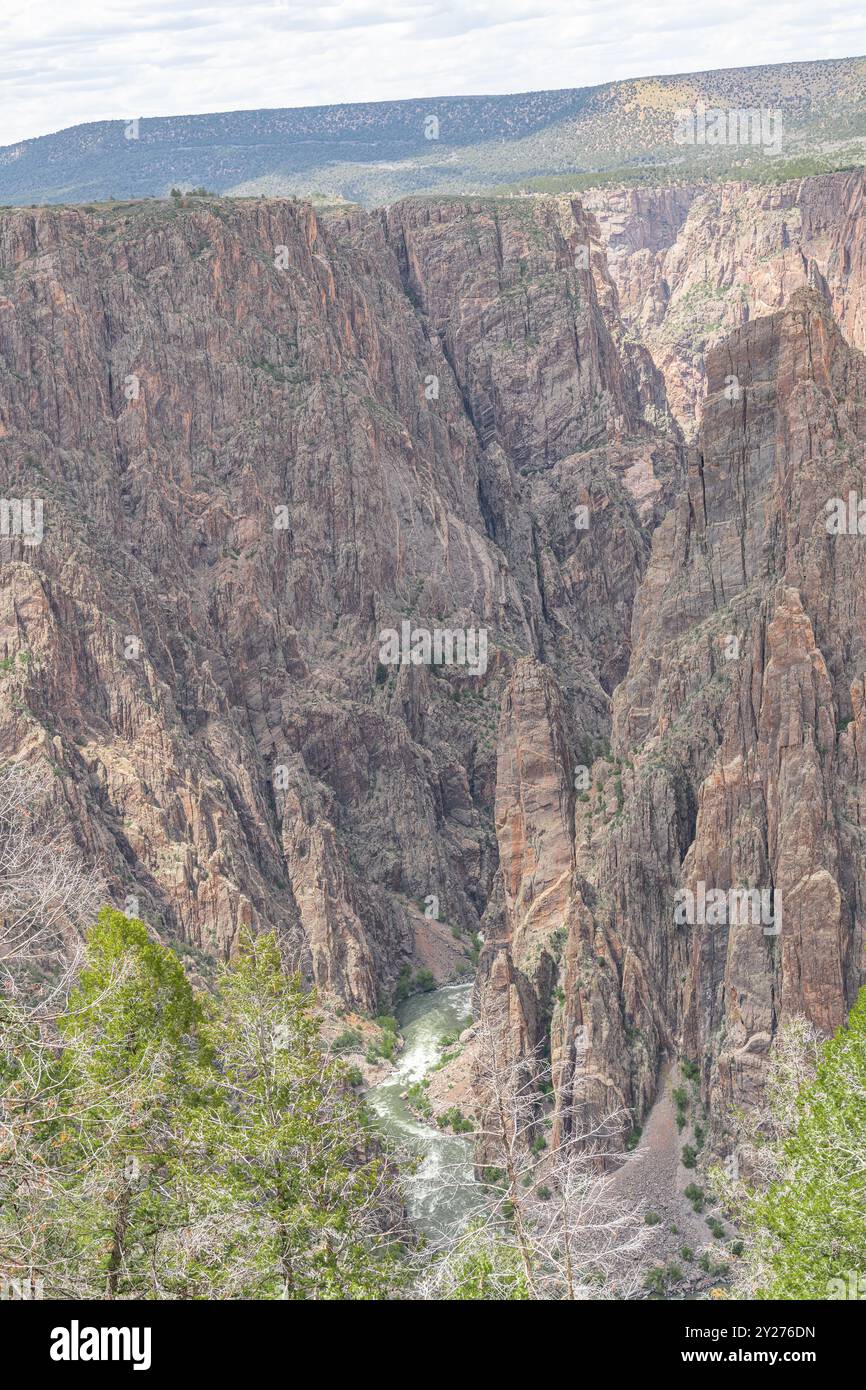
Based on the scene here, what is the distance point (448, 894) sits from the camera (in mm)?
166625

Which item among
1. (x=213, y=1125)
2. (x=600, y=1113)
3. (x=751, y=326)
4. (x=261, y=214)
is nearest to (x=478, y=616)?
(x=261, y=214)

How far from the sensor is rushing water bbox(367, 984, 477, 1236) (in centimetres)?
10088

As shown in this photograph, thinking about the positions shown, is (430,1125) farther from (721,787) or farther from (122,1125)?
(122,1125)

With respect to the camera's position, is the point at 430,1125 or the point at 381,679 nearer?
the point at 430,1125

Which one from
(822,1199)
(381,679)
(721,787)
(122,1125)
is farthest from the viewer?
(381,679)

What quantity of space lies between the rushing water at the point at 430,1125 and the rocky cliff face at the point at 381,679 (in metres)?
6.40

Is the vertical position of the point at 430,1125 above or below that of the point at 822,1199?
below

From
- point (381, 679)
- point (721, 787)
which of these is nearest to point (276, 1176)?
point (721, 787)

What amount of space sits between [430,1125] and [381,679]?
71.9 metres

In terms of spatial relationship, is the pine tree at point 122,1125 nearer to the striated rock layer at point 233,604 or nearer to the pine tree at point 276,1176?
the pine tree at point 276,1176

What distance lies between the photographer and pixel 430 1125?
381 feet

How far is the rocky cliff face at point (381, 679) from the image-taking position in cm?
9831

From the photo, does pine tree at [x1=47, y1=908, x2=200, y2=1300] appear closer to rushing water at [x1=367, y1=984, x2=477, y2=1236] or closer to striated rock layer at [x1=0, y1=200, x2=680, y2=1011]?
rushing water at [x1=367, y1=984, x2=477, y2=1236]

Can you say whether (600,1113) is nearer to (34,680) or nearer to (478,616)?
(34,680)
